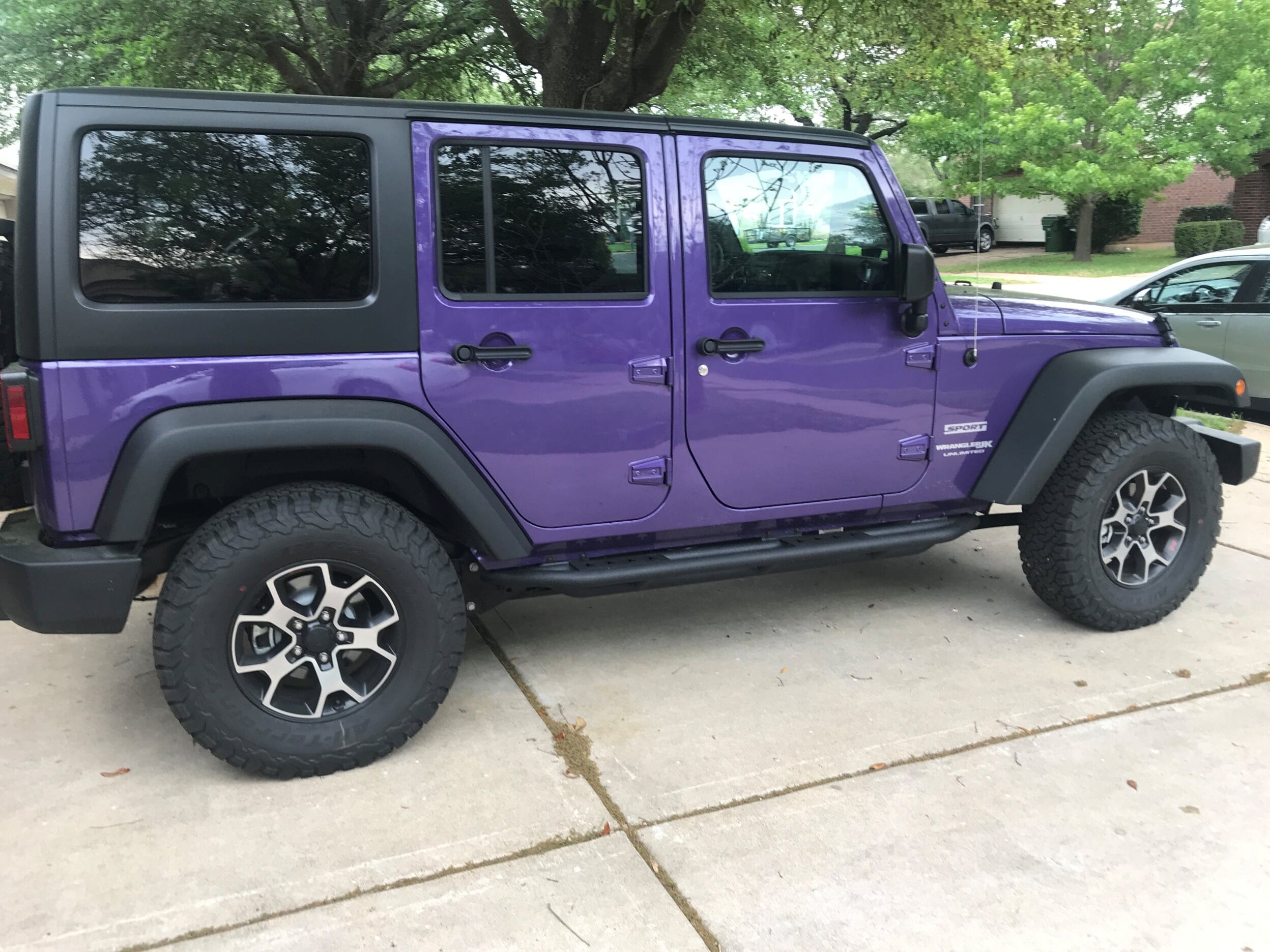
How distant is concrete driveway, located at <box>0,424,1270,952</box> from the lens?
2516mm

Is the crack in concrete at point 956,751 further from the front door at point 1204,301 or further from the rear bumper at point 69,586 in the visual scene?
the front door at point 1204,301

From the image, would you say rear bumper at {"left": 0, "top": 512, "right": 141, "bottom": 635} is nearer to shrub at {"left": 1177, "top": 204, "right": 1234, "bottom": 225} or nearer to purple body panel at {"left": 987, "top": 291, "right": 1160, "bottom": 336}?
purple body panel at {"left": 987, "top": 291, "right": 1160, "bottom": 336}

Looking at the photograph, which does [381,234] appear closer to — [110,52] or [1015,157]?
[110,52]

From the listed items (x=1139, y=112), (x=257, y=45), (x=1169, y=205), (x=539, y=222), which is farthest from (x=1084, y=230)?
(x=539, y=222)

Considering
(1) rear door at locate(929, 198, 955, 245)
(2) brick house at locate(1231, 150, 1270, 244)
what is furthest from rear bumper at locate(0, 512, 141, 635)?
(1) rear door at locate(929, 198, 955, 245)

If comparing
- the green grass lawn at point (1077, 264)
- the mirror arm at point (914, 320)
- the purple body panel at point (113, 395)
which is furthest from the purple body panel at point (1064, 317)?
the green grass lawn at point (1077, 264)

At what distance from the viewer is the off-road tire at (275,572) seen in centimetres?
294

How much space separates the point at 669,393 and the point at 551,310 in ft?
1.66

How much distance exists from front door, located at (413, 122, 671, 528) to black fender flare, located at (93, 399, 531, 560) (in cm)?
10

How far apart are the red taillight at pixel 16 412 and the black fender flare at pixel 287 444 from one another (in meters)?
0.25

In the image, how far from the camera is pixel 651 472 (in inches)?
140

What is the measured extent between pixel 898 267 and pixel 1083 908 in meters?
2.26

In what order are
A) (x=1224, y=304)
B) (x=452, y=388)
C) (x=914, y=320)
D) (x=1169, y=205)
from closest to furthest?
(x=452, y=388)
(x=914, y=320)
(x=1224, y=304)
(x=1169, y=205)

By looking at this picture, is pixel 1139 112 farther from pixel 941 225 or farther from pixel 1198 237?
pixel 941 225
